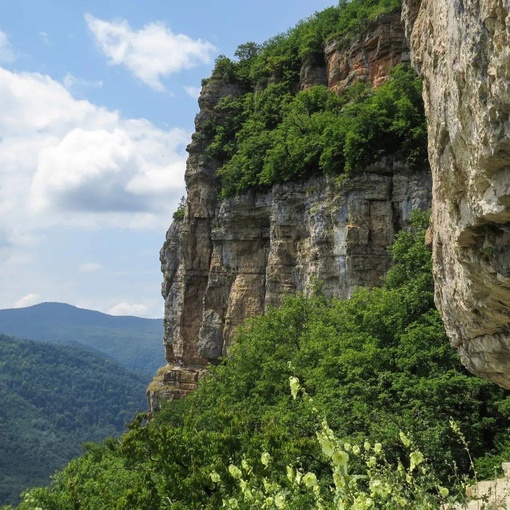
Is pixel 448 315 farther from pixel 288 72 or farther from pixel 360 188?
pixel 288 72

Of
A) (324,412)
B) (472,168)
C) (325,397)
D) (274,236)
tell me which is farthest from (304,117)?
(472,168)

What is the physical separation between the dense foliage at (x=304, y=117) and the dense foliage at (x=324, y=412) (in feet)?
21.7

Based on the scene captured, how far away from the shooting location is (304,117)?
3650 cm

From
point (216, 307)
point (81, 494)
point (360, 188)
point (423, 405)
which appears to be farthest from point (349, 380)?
point (216, 307)

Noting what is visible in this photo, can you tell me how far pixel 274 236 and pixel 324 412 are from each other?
22659 mm

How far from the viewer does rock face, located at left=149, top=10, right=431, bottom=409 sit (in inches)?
1167

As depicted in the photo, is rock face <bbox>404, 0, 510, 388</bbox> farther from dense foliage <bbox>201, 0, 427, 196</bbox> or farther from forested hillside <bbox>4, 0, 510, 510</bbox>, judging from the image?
dense foliage <bbox>201, 0, 427, 196</bbox>

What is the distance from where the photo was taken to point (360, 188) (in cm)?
2997

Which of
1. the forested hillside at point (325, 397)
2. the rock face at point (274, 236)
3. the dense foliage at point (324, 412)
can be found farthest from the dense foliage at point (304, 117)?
the dense foliage at point (324, 412)

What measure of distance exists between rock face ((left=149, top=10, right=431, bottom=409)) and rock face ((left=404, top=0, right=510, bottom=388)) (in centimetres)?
1849

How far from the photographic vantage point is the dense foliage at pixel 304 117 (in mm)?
29891

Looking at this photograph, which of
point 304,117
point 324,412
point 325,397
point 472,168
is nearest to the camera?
point 472,168

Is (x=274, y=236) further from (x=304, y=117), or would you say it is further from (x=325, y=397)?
(x=325, y=397)

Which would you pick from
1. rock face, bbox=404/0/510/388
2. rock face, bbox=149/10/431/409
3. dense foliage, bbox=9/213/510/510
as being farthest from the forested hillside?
rock face, bbox=404/0/510/388
